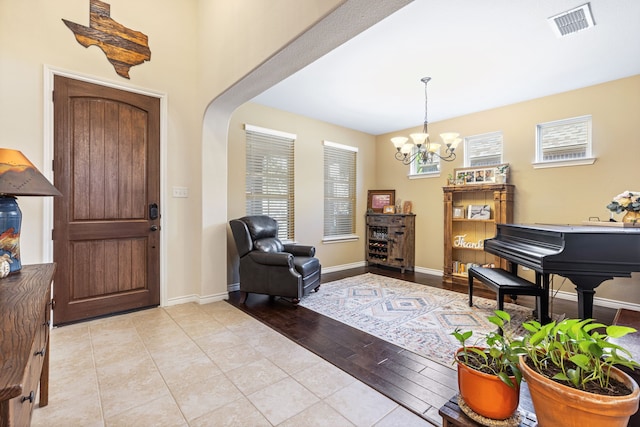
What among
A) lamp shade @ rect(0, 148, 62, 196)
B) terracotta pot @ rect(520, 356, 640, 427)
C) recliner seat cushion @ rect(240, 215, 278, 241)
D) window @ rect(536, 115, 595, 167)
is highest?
window @ rect(536, 115, 595, 167)

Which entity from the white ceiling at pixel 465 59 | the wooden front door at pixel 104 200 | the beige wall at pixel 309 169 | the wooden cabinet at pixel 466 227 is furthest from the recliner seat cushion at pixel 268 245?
the wooden cabinet at pixel 466 227

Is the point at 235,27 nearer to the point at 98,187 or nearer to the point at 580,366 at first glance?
the point at 98,187

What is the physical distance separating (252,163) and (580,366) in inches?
159

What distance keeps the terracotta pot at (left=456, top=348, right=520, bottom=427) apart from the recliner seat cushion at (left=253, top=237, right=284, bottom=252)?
9.58ft

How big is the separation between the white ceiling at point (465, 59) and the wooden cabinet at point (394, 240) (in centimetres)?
194

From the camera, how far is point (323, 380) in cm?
189

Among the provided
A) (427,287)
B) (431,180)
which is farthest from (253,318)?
(431,180)

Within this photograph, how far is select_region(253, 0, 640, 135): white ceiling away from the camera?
2.29 m

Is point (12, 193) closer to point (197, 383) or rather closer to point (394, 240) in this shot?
point (197, 383)

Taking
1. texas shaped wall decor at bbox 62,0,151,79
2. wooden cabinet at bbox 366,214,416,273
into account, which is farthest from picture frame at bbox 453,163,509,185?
texas shaped wall decor at bbox 62,0,151,79

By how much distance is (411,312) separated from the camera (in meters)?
3.16

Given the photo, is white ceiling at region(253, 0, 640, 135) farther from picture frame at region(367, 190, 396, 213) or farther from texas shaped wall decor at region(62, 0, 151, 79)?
picture frame at region(367, 190, 396, 213)

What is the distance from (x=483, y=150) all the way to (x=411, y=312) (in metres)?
2.99

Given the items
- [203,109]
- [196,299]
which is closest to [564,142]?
[203,109]
